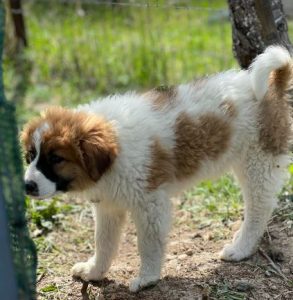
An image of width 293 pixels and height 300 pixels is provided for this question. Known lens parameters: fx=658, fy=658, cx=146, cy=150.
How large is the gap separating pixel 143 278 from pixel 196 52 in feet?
17.4

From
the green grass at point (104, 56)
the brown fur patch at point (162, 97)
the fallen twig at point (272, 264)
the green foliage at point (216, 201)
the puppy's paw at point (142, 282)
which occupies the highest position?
the brown fur patch at point (162, 97)

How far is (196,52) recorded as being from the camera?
8812 mm

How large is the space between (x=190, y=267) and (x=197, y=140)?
0.85 metres

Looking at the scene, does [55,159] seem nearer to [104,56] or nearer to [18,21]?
[104,56]

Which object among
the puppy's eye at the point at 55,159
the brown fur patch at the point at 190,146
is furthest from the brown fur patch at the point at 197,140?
the puppy's eye at the point at 55,159

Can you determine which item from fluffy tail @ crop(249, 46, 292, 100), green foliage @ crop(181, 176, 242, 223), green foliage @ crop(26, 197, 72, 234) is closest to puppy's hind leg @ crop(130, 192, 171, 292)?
fluffy tail @ crop(249, 46, 292, 100)

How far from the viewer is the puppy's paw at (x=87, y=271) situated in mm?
4223

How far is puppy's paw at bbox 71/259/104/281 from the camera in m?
4.22

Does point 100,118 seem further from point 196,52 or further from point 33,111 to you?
point 196,52

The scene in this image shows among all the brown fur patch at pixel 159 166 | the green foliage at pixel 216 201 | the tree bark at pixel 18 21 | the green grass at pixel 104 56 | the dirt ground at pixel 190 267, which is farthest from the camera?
the tree bark at pixel 18 21

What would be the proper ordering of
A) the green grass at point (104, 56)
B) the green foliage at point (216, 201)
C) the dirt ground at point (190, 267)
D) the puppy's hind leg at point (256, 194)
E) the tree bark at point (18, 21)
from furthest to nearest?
the tree bark at point (18, 21) < the green grass at point (104, 56) < the green foliage at point (216, 201) < the puppy's hind leg at point (256, 194) < the dirt ground at point (190, 267)

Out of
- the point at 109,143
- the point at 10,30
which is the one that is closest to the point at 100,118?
the point at 109,143

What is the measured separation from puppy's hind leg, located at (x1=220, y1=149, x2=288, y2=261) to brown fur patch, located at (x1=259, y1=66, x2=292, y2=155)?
79 mm

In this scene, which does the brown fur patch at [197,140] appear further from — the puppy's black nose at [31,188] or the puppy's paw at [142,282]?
the puppy's black nose at [31,188]
